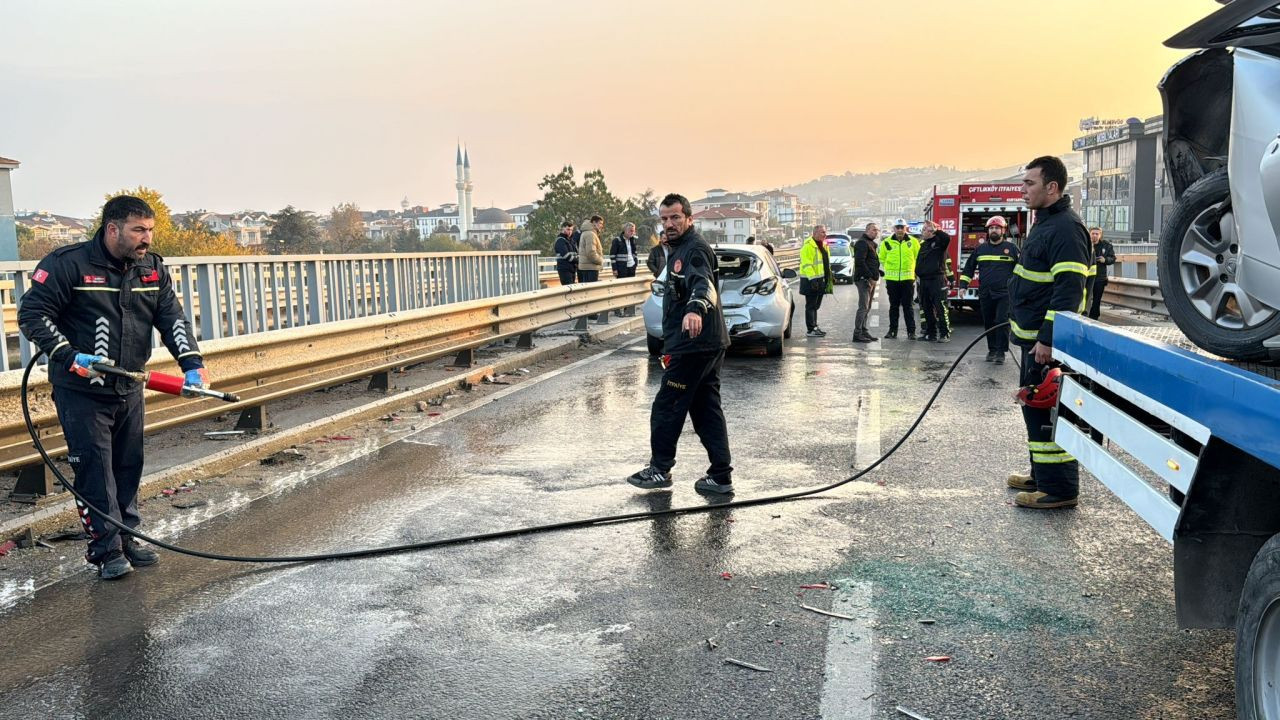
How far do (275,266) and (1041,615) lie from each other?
8180mm

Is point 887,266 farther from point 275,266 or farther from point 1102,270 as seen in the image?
point 275,266

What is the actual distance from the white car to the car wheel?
8.86 meters

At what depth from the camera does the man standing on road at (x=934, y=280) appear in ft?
51.9

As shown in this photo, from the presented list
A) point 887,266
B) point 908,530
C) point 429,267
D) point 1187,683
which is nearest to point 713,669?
point 1187,683

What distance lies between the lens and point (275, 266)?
10383mm

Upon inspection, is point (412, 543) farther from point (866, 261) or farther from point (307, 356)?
point (866, 261)

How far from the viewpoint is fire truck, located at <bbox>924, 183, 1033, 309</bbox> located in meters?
22.0

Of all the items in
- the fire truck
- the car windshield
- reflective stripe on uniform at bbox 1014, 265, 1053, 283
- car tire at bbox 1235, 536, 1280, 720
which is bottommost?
car tire at bbox 1235, 536, 1280, 720

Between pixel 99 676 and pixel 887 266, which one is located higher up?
pixel 887 266

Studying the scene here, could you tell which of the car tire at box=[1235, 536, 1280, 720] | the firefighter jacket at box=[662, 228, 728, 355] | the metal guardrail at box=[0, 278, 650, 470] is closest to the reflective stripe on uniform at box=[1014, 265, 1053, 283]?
the firefighter jacket at box=[662, 228, 728, 355]

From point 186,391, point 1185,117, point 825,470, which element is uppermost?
point 1185,117

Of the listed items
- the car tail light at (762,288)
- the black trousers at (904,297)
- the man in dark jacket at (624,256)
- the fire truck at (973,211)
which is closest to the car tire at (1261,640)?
the car tail light at (762,288)

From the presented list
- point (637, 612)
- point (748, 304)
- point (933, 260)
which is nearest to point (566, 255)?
point (748, 304)

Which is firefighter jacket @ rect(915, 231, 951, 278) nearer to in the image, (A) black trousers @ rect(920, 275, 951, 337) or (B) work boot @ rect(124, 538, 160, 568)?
(A) black trousers @ rect(920, 275, 951, 337)
